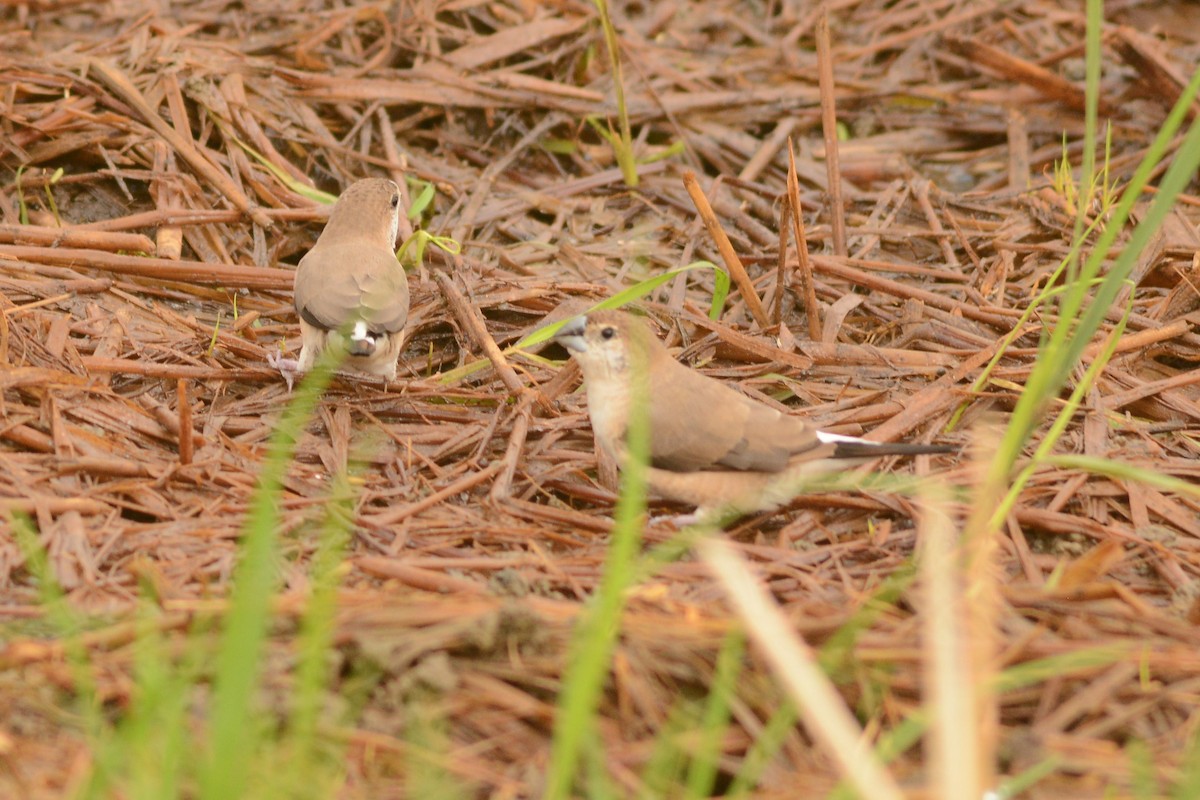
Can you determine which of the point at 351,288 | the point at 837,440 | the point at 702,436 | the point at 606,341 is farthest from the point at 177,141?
the point at 837,440

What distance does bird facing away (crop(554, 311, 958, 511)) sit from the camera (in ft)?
15.2

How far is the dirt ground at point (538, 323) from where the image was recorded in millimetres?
3252

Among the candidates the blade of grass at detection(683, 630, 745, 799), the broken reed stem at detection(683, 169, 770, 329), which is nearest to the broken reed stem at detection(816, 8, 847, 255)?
the broken reed stem at detection(683, 169, 770, 329)

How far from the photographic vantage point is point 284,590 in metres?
3.81

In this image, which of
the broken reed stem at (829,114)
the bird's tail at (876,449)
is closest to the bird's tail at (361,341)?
the bird's tail at (876,449)

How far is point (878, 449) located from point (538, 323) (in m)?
2.10

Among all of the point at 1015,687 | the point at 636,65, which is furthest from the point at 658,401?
the point at 636,65

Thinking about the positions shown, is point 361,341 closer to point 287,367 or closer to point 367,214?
point 287,367

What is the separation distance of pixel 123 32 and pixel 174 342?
3.28 metres

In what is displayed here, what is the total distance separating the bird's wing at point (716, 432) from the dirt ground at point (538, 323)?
295mm

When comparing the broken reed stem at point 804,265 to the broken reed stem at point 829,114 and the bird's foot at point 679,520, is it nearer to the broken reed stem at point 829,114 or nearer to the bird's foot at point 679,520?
the broken reed stem at point 829,114

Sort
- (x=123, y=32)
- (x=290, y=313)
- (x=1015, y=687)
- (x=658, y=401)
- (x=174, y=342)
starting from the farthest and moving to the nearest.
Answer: (x=123, y=32) → (x=290, y=313) → (x=174, y=342) → (x=658, y=401) → (x=1015, y=687)

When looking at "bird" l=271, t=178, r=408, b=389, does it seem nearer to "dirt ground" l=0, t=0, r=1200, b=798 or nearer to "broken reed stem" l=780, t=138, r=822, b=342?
"dirt ground" l=0, t=0, r=1200, b=798

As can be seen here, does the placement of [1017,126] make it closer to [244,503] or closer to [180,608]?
[244,503]
